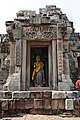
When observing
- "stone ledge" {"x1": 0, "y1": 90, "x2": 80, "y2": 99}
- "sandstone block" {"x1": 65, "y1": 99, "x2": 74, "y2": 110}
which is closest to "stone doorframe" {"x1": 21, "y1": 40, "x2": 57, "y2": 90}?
"stone ledge" {"x1": 0, "y1": 90, "x2": 80, "y2": 99}

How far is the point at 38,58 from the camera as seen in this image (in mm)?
12305

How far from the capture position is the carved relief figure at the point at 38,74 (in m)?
12.0

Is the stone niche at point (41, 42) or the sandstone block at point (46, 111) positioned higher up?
the stone niche at point (41, 42)

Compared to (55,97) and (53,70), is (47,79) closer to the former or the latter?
(53,70)

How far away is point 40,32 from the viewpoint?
11.7 metres

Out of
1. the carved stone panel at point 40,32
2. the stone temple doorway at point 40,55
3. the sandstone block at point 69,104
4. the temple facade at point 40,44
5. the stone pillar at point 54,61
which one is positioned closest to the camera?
the sandstone block at point 69,104

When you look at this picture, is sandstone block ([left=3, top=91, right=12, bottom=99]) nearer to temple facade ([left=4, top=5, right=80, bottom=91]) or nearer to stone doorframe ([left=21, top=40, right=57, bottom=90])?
temple facade ([left=4, top=5, right=80, bottom=91])

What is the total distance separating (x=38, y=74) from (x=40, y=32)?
2103mm

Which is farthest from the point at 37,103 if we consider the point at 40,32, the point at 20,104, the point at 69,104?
the point at 40,32

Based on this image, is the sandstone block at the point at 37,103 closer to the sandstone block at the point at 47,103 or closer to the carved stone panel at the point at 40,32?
the sandstone block at the point at 47,103

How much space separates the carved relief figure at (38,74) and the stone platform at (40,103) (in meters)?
2.36

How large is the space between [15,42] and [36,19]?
1.54 m

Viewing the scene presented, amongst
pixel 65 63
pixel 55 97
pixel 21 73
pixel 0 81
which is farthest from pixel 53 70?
pixel 0 81

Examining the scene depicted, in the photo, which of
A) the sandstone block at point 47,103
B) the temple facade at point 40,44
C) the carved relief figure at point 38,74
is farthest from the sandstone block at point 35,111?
the carved relief figure at point 38,74
